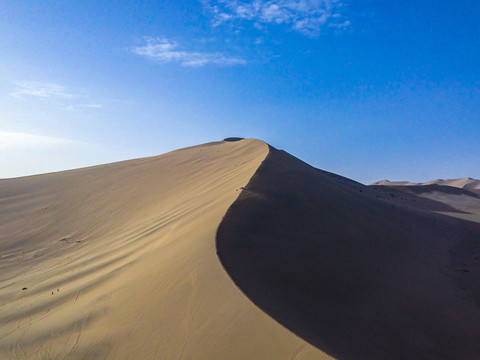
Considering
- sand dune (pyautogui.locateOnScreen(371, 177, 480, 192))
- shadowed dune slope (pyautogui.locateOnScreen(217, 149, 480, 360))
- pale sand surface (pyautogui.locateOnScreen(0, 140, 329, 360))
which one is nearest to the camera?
pale sand surface (pyautogui.locateOnScreen(0, 140, 329, 360))

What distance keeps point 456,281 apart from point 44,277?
814 cm

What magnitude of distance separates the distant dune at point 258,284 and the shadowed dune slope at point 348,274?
0.03m

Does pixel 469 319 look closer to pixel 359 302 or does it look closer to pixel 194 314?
pixel 359 302

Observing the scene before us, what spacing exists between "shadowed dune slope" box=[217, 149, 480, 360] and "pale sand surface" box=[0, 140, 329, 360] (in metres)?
0.31

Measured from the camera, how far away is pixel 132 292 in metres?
4.63

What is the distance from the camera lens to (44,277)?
7.14 m

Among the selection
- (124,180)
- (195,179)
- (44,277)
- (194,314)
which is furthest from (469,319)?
(124,180)

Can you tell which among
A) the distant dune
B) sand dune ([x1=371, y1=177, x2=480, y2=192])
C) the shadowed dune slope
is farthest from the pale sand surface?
sand dune ([x1=371, y1=177, x2=480, y2=192])

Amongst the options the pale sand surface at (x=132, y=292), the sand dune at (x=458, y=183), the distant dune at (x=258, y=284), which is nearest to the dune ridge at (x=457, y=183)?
the sand dune at (x=458, y=183)

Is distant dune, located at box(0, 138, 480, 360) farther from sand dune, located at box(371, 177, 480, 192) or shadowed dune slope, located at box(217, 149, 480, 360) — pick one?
sand dune, located at box(371, 177, 480, 192)

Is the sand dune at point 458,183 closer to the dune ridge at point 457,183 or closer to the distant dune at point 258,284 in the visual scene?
the dune ridge at point 457,183

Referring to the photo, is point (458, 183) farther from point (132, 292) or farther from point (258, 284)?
point (132, 292)

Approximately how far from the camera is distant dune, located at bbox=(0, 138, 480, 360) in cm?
335

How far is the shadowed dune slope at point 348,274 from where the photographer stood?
142 inches
